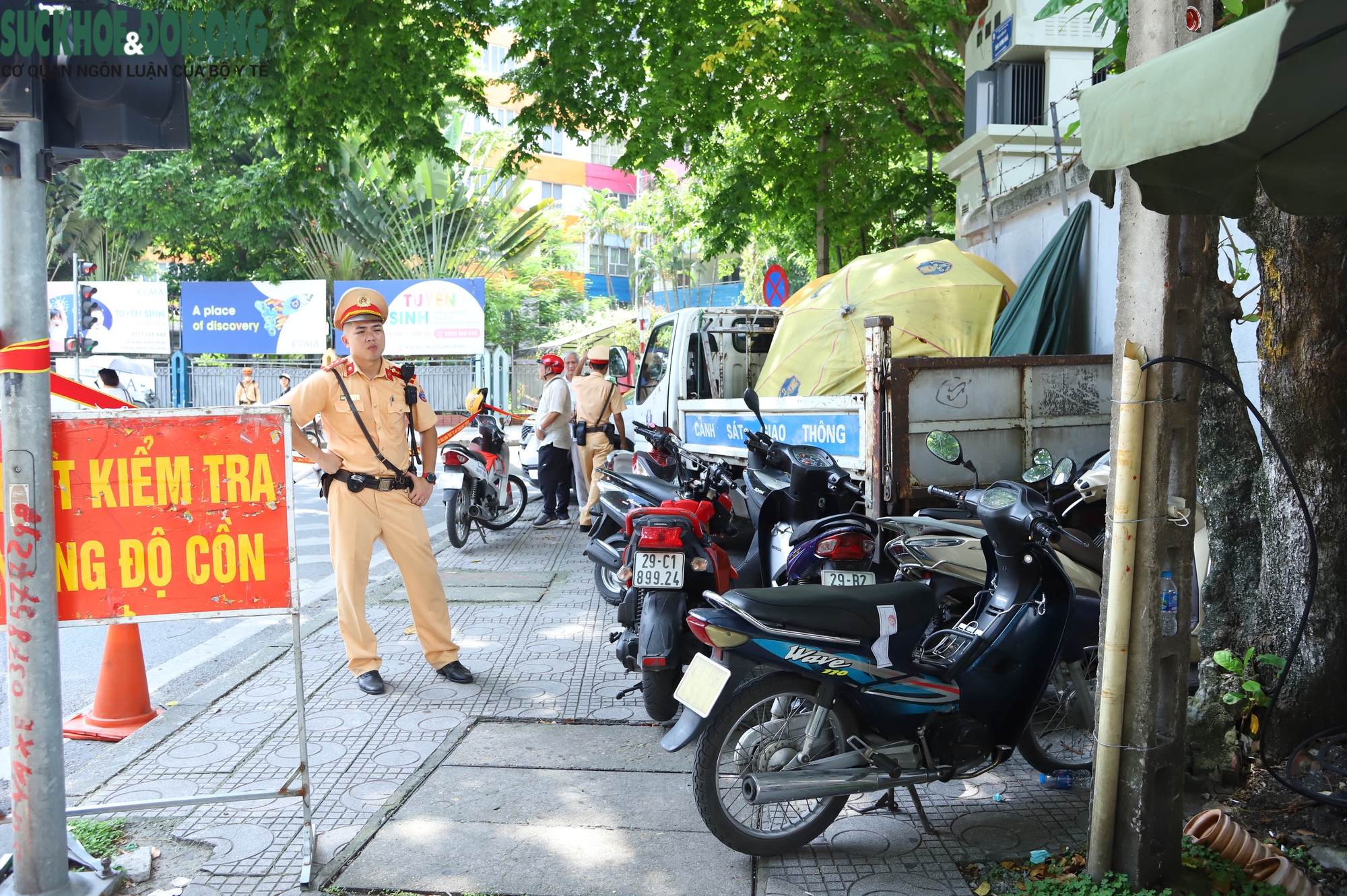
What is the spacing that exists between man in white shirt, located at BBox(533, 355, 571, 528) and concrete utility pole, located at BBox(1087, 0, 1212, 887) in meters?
7.89

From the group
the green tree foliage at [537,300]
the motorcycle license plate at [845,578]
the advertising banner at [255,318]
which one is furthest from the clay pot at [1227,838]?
the green tree foliage at [537,300]

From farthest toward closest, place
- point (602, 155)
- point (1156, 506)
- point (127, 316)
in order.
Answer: point (602, 155), point (127, 316), point (1156, 506)

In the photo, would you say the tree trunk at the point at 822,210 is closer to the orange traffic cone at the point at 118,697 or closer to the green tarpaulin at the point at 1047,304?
the green tarpaulin at the point at 1047,304

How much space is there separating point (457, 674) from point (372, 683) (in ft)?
1.41

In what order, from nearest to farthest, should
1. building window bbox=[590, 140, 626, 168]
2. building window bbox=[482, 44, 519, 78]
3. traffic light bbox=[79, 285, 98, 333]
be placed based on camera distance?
traffic light bbox=[79, 285, 98, 333] → building window bbox=[482, 44, 519, 78] → building window bbox=[590, 140, 626, 168]

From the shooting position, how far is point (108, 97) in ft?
10.2

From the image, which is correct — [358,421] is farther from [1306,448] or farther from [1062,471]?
[1306,448]

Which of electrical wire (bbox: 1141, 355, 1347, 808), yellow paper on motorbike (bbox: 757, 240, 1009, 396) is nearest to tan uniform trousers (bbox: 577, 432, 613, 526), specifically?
yellow paper on motorbike (bbox: 757, 240, 1009, 396)

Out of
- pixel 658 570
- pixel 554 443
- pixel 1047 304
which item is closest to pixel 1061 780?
pixel 658 570

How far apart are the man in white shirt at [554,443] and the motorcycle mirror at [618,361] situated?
69 cm

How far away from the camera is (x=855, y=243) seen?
17.7 metres

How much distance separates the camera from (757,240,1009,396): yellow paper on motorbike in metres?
7.99

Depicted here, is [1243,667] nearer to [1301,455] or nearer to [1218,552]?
[1218,552]

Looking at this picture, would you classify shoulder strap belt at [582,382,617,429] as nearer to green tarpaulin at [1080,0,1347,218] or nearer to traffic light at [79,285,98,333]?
green tarpaulin at [1080,0,1347,218]
